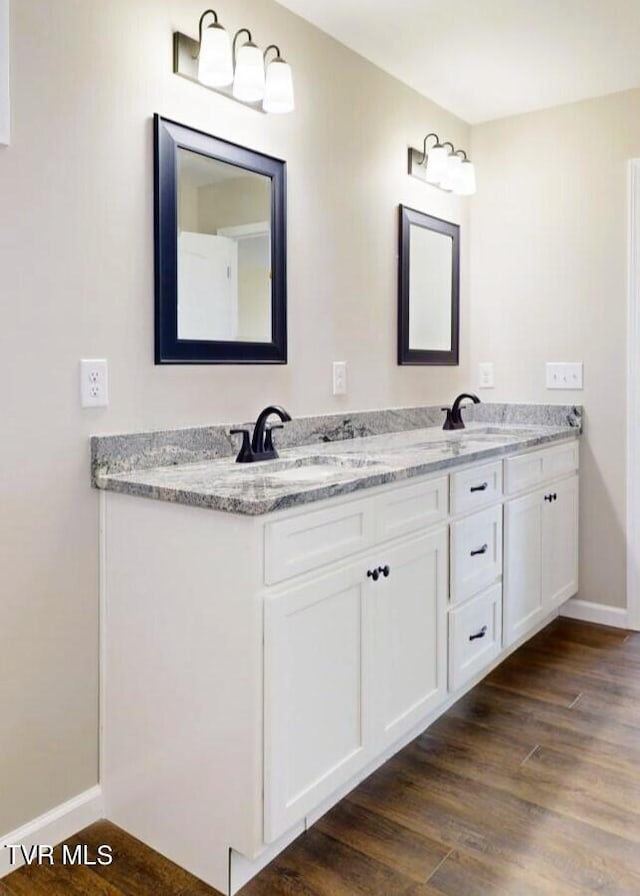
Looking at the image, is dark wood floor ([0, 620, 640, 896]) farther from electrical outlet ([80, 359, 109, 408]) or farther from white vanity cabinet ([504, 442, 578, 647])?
electrical outlet ([80, 359, 109, 408])

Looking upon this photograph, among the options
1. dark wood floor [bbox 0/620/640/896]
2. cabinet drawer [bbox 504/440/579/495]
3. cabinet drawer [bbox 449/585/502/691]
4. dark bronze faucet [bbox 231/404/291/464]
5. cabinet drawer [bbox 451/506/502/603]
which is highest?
dark bronze faucet [bbox 231/404/291/464]

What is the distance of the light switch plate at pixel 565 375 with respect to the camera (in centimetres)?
322

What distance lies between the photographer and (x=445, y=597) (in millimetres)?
2201

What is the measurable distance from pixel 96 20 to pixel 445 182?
1690 millimetres

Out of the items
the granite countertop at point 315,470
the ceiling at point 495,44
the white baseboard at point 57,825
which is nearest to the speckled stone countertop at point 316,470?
the granite countertop at point 315,470

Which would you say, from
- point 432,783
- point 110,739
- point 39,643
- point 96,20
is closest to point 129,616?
point 39,643

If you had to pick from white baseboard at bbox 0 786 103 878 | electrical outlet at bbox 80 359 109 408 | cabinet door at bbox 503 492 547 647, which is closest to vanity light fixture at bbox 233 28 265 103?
electrical outlet at bbox 80 359 109 408

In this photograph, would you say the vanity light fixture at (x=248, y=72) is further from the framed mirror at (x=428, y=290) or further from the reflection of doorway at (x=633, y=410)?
the reflection of doorway at (x=633, y=410)

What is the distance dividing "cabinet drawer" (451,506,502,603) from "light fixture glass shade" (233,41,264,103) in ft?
4.60

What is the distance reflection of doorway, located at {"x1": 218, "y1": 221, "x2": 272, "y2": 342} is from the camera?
7.13ft

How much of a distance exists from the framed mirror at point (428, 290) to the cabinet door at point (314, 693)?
1465 mm

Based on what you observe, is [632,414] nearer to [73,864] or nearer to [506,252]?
[506,252]

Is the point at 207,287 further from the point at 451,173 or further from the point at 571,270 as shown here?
the point at 571,270

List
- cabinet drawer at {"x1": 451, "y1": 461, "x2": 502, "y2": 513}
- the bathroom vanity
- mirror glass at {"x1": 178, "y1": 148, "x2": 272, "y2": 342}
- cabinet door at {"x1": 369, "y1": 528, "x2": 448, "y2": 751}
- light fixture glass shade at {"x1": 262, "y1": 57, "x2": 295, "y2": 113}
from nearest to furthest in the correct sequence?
the bathroom vanity, cabinet door at {"x1": 369, "y1": 528, "x2": 448, "y2": 751}, mirror glass at {"x1": 178, "y1": 148, "x2": 272, "y2": 342}, light fixture glass shade at {"x1": 262, "y1": 57, "x2": 295, "y2": 113}, cabinet drawer at {"x1": 451, "y1": 461, "x2": 502, "y2": 513}
